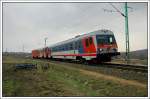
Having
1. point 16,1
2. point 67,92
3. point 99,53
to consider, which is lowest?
point 67,92

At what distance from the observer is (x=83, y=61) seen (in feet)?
88.9

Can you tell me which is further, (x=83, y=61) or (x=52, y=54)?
(x=52, y=54)

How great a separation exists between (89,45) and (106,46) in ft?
5.81

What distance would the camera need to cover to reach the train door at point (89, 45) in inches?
935

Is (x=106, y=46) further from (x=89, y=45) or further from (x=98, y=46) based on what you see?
(x=89, y=45)

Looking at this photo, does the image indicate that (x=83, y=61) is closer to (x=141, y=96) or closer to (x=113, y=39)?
(x=113, y=39)

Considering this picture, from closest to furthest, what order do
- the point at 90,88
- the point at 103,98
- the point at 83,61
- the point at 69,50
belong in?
the point at 103,98 < the point at 90,88 < the point at 83,61 < the point at 69,50

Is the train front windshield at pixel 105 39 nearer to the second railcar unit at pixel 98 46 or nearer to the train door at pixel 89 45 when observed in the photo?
the second railcar unit at pixel 98 46

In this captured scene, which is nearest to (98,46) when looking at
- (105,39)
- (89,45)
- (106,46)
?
(106,46)

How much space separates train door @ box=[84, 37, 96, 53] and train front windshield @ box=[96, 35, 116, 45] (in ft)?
2.22

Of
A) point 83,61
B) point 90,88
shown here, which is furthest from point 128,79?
point 83,61

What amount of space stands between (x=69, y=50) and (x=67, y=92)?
776 inches

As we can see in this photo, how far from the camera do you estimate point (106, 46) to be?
23.6 meters

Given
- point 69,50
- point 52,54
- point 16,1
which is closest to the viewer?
point 16,1
